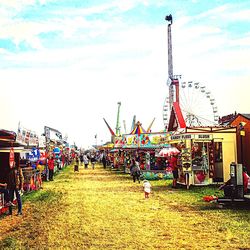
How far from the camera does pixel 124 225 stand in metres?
→ 9.98

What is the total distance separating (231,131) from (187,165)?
2924 millimetres

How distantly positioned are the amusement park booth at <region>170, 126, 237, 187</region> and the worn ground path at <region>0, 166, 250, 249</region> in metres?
4.00

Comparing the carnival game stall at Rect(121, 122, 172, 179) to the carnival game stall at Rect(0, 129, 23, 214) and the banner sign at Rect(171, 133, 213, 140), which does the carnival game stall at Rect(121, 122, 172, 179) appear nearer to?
the banner sign at Rect(171, 133, 213, 140)

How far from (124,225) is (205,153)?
10.4 m

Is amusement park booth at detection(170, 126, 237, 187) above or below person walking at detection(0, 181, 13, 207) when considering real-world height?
above

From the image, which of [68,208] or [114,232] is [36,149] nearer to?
[68,208]

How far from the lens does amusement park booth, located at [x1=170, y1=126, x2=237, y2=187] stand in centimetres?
1909

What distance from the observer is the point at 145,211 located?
482 inches

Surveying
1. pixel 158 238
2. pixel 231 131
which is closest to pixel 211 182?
pixel 231 131

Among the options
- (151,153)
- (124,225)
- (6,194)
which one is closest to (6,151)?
(6,194)

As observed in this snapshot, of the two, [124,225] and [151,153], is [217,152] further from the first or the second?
[124,225]

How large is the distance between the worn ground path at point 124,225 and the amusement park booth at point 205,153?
13.1ft

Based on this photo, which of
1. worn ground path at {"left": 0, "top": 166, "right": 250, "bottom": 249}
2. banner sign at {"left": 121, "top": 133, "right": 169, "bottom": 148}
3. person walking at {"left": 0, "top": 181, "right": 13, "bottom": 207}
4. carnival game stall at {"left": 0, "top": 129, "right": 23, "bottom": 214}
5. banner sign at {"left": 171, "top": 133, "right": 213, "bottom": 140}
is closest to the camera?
worn ground path at {"left": 0, "top": 166, "right": 250, "bottom": 249}

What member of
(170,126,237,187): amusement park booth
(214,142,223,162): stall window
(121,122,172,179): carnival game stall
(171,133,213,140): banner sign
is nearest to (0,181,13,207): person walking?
(170,126,237,187): amusement park booth
